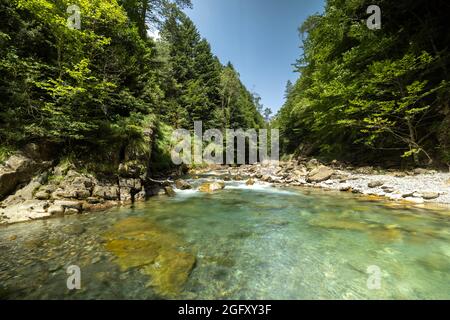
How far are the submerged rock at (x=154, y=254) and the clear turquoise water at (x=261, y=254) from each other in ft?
0.49

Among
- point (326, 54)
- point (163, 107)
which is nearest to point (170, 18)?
point (163, 107)

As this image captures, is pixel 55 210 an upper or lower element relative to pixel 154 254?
upper

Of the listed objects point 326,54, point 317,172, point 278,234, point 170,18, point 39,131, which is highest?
point 170,18

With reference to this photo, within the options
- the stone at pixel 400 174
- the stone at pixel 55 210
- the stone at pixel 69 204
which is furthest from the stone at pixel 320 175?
the stone at pixel 55 210

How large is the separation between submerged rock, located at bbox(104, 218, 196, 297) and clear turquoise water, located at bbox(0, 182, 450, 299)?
0.49 ft

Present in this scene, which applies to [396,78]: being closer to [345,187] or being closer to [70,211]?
[345,187]

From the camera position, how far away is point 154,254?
4082 millimetres

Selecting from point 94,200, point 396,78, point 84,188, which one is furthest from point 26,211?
point 396,78

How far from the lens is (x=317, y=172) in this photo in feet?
43.1

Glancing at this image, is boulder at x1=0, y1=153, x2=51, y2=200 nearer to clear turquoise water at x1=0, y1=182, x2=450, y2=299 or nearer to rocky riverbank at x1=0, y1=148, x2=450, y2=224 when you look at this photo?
rocky riverbank at x1=0, y1=148, x2=450, y2=224

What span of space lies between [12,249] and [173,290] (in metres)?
3.92

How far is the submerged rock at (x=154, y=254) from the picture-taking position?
3.25 metres

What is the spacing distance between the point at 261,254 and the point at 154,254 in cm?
214
